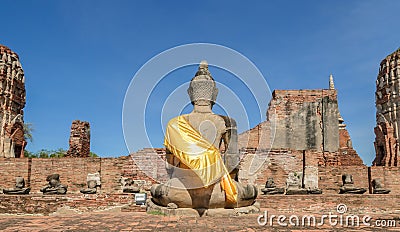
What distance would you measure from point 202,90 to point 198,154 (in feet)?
5.00

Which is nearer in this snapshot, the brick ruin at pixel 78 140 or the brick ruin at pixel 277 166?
the brick ruin at pixel 277 166

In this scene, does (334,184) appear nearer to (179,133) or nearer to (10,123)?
(179,133)

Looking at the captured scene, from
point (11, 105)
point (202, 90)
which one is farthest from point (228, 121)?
point (11, 105)

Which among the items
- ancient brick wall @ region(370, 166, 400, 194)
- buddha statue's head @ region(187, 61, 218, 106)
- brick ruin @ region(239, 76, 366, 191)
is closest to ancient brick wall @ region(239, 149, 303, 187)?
ancient brick wall @ region(370, 166, 400, 194)

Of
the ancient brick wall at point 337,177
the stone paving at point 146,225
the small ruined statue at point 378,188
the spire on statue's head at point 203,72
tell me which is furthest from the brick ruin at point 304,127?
the stone paving at point 146,225

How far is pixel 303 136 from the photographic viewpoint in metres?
20.5

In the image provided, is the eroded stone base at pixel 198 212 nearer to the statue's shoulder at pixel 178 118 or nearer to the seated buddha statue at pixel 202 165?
the seated buddha statue at pixel 202 165

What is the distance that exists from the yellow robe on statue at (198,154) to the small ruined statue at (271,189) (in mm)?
Answer: 5637

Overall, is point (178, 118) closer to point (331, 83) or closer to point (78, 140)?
point (78, 140)

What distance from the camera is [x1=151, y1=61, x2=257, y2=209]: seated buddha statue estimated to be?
672cm

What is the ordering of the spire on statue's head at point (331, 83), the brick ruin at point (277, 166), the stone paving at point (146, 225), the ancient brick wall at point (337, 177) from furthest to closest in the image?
the spire on statue's head at point (331, 83) → the ancient brick wall at point (337, 177) → the brick ruin at point (277, 166) → the stone paving at point (146, 225)

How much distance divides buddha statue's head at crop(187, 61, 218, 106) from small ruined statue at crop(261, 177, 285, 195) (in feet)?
17.9

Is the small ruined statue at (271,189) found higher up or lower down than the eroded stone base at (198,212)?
lower down

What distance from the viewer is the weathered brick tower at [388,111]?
80.1 feet
